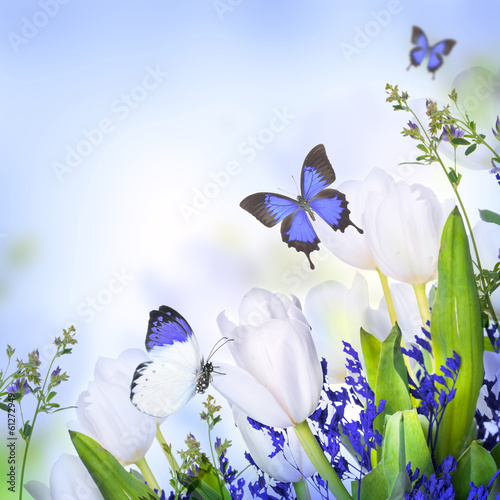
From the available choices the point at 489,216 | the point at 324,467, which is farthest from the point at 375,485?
the point at 489,216

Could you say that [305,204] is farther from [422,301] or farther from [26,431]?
[26,431]

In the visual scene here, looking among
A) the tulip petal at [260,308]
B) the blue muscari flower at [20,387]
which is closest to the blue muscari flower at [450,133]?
the tulip petal at [260,308]

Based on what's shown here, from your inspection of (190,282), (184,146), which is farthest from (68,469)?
(184,146)
